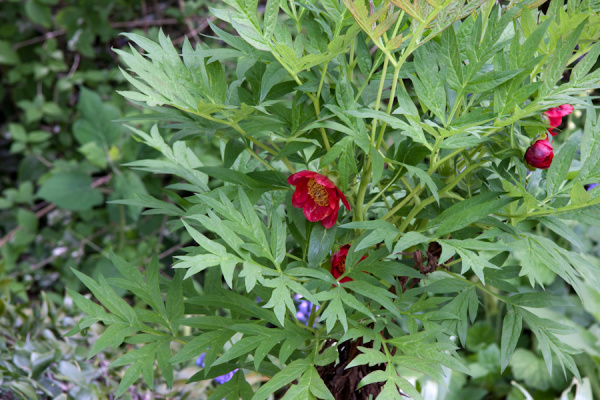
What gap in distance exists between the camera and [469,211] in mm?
583

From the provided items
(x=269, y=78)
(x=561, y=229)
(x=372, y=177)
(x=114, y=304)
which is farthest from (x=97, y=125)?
(x=561, y=229)

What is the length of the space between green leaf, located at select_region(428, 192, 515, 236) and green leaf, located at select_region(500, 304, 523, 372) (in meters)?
0.17

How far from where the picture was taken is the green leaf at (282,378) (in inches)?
23.3

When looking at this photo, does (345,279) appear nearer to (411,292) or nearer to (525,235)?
(411,292)

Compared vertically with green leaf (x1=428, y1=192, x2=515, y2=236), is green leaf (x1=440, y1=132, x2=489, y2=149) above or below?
above

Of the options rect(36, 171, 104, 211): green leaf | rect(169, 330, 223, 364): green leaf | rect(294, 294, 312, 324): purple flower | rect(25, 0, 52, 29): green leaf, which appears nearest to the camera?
rect(169, 330, 223, 364): green leaf

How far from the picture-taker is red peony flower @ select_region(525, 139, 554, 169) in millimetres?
603

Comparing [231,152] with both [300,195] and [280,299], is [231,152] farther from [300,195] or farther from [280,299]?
[280,299]

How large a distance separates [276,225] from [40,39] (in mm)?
2084

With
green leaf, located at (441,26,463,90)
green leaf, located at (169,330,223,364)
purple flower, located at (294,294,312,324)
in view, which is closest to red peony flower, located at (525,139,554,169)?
green leaf, located at (441,26,463,90)

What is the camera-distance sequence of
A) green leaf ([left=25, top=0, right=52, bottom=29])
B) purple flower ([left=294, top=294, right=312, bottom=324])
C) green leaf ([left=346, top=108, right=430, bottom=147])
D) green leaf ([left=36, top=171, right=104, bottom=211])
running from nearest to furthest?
green leaf ([left=346, top=108, right=430, bottom=147]), purple flower ([left=294, top=294, right=312, bottom=324]), green leaf ([left=36, top=171, right=104, bottom=211]), green leaf ([left=25, top=0, right=52, bottom=29])

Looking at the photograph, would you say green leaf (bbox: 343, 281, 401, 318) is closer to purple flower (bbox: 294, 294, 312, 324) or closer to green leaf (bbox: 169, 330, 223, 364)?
green leaf (bbox: 169, 330, 223, 364)

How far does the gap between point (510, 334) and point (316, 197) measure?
31cm

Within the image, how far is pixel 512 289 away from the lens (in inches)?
26.2
